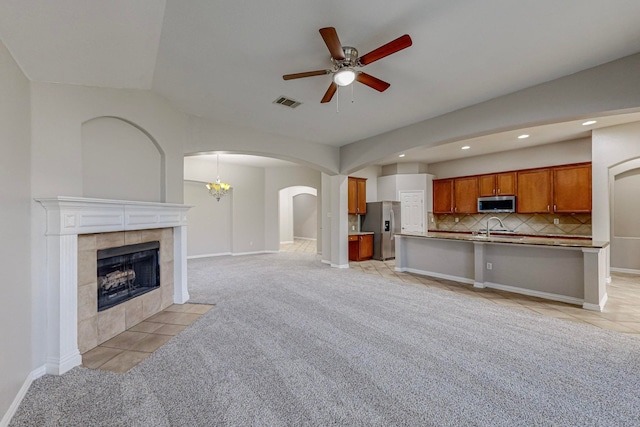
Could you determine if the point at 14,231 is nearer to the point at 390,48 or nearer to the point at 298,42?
the point at 298,42

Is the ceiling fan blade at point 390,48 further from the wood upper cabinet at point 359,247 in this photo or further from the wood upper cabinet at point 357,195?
the wood upper cabinet at point 359,247

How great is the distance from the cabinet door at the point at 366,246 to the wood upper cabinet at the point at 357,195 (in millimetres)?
791

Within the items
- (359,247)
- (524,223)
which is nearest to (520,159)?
(524,223)

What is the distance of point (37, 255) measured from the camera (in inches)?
88.9

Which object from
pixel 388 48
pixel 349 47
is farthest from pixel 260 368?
pixel 349 47

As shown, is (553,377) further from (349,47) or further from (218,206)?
(218,206)

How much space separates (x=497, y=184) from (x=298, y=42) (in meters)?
6.80

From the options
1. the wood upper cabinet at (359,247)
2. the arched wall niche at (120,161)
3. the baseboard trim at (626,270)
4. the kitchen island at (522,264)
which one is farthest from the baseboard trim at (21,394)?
the baseboard trim at (626,270)

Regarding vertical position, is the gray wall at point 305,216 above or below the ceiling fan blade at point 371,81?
below

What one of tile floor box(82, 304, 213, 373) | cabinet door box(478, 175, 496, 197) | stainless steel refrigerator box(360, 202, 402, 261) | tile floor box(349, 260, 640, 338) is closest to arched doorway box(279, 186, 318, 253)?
stainless steel refrigerator box(360, 202, 402, 261)

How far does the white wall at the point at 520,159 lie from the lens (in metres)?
6.01

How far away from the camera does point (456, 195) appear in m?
7.95

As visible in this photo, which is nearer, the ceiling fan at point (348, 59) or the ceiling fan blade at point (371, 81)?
the ceiling fan at point (348, 59)

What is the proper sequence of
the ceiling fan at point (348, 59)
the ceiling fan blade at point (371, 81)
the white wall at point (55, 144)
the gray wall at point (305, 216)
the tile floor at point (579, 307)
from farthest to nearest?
the gray wall at point (305, 216) < the tile floor at point (579, 307) < the ceiling fan blade at point (371, 81) < the white wall at point (55, 144) < the ceiling fan at point (348, 59)
